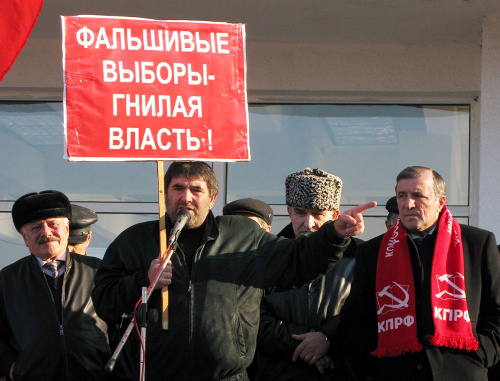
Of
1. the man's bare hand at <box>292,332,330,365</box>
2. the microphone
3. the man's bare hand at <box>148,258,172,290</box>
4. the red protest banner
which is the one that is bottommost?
the man's bare hand at <box>292,332,330,365</box>

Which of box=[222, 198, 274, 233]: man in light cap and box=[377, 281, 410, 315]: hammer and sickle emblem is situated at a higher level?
box=[222, 198, 274, 233]: man in light cap

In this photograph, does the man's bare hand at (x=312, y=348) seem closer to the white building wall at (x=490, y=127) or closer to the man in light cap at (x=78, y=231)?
the man in light cap at (x=78, y=231)

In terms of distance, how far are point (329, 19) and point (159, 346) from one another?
3529 millimetres

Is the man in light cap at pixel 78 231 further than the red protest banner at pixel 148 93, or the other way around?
the man in light cap at pixel 78 231

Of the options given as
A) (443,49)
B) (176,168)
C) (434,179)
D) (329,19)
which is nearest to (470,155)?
(443,49)

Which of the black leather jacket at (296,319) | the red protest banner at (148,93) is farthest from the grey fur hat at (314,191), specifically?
the red protest banner at (148,93)

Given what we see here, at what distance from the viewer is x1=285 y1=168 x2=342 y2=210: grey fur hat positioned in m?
5.13

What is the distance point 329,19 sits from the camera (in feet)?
22.5

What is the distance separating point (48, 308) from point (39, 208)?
A: 1.93 ft

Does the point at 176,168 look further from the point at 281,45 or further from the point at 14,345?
the point at 281,45

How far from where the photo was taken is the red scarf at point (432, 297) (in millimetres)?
4477

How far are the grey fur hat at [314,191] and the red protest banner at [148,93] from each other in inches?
31.4

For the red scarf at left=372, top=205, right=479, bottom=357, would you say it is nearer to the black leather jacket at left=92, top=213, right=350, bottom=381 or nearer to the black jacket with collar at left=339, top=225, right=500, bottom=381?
the black jacket with collar at left=339, top=225, right=500, bottom=381

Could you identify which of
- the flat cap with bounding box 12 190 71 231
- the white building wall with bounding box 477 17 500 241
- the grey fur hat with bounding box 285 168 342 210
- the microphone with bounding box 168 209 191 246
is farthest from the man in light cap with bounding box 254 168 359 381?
the white building wall with bounding box 477 17 500 241
